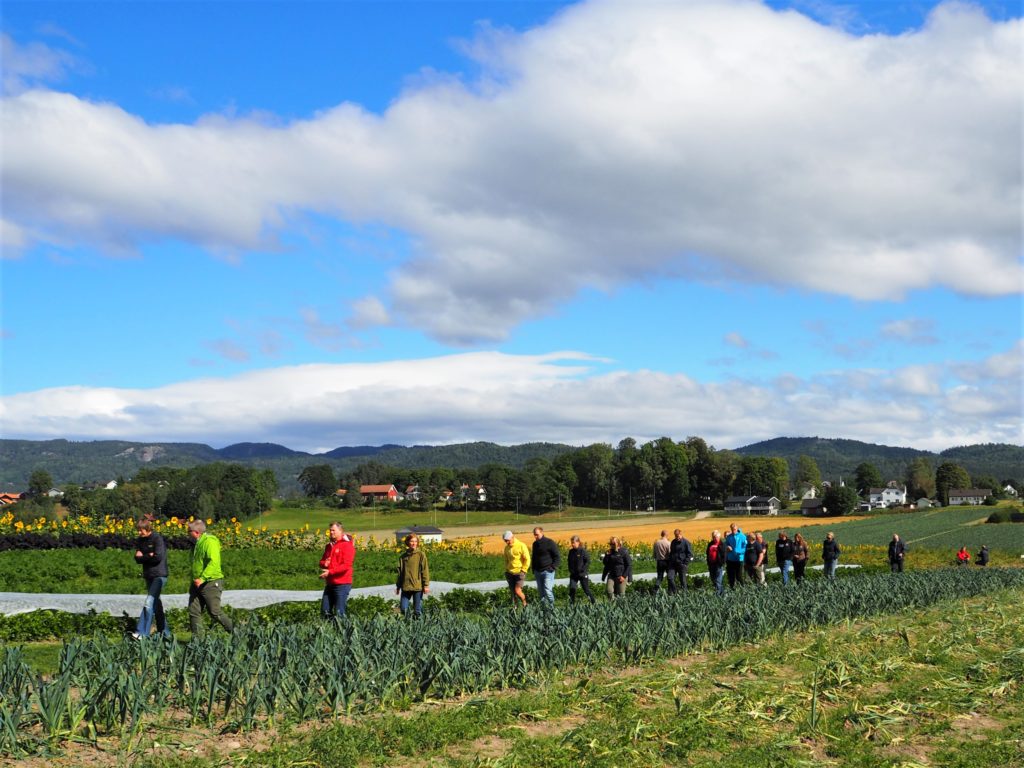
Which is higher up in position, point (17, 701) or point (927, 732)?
point (17, 701)

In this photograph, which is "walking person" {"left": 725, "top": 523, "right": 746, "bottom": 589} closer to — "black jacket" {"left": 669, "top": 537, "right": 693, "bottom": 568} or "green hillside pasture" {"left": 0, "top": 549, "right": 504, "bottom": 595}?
"black jacket" {"left": 669, "top": 537, "right": 693, "bottom": 568}

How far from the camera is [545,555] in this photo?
59.5ft

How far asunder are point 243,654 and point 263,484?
11175 cm

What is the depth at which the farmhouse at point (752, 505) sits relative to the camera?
427ft

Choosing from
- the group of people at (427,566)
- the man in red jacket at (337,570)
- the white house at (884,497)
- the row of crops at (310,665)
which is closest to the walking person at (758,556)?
the group of people at (427,566)

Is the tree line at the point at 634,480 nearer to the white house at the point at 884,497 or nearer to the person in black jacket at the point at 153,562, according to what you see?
the white house at the point at 884,497

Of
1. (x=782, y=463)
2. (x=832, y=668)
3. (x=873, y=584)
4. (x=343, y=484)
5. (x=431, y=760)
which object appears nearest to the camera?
(x=431, y=760)

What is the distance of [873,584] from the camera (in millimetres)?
19812

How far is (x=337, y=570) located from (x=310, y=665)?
5134 mm

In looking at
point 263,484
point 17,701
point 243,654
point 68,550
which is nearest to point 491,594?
point 243,654

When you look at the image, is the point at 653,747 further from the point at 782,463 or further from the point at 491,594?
the point at 782,463

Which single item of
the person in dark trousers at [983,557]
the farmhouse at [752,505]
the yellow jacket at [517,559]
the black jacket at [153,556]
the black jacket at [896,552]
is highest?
the black jacket at [153,556]

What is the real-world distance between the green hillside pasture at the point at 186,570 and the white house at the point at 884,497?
150 metres

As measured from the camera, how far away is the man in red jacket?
14.1 meters
